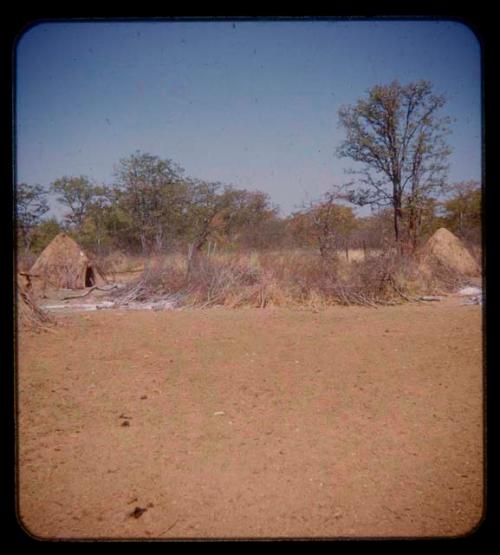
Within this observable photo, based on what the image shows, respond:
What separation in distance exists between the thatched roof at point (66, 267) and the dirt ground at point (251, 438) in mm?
7381

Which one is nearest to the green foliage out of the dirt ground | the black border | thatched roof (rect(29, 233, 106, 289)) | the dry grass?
thatched roof (rect(29, 233, 106, 289))

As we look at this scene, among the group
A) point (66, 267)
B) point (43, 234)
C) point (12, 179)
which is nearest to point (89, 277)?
point (66, 267)

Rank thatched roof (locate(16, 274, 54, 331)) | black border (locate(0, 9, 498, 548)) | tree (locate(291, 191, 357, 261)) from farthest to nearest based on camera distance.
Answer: tree (locate(291, 191, 357, 261)) → thatched roof (locate(16, 274, 54, 331)) → black border (locate(0, 9, 498, 548))

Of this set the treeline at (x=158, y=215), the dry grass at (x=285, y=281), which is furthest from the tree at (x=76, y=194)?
the dry grass at (x=285, y=281)

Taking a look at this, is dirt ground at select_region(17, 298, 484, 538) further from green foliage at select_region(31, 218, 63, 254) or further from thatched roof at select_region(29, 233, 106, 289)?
green foliage at select_region(31, 218, 63, 254)

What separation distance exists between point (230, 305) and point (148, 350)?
3729 millimetres

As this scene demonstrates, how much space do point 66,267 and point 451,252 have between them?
11.4m

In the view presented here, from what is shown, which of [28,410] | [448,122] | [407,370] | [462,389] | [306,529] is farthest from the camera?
[448,122]

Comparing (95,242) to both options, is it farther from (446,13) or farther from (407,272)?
(446,13)

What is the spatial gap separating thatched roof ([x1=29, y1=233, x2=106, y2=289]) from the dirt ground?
7381mm

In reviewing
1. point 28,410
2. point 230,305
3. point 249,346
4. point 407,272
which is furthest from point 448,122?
point 28,410

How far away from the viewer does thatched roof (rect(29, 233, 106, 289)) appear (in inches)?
477

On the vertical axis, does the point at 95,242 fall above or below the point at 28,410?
above

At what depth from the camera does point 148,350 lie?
5.05 metres
